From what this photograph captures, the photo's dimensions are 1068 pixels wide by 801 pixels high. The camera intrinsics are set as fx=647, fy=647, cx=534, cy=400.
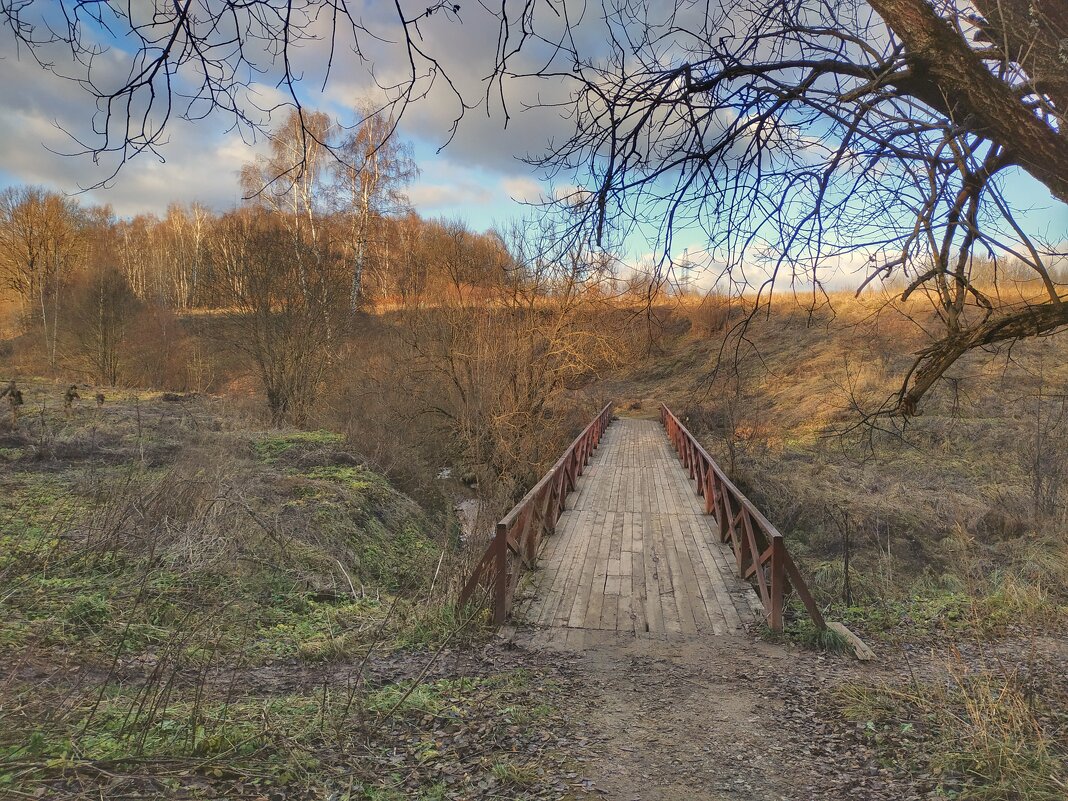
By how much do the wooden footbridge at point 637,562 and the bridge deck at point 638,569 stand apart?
1 centimetres

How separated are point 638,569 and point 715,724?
355 centimetres

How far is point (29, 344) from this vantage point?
26.7 metres

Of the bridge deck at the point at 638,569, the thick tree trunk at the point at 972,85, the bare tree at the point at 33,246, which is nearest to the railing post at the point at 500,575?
the bridge deck at the point at 638,569

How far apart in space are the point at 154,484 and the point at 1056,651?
8606 mm

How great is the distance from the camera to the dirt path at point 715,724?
313 centimetres

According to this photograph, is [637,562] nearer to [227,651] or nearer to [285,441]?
[227,651]

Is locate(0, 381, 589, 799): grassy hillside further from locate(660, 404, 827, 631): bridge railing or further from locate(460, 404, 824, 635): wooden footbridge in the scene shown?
locate(660, 404, 827, 631): bridge railing

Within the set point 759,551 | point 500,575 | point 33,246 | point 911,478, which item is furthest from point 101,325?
point 911,478

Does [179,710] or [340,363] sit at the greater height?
[340,363]

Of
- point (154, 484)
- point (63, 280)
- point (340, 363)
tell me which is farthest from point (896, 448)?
point (63, 280)

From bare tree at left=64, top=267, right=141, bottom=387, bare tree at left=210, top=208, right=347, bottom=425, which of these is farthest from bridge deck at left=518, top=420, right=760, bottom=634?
bare tree at left=64, top=267, right=141, bottom=387

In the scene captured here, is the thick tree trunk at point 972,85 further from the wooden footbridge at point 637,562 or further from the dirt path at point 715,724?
the wooden footbridge at point 637,562

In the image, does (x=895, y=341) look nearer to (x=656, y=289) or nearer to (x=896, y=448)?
(x=896, y=448)

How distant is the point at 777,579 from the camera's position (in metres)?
5.38
